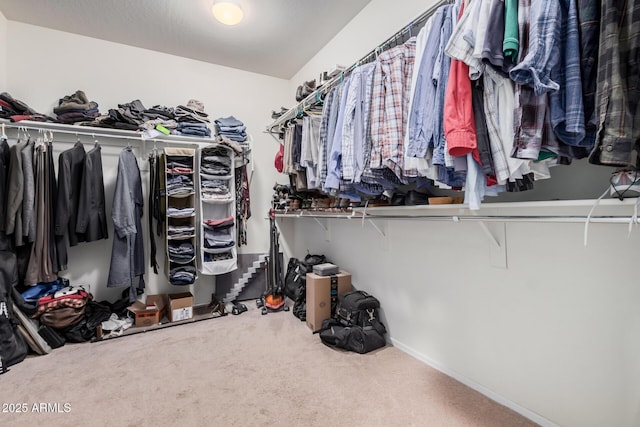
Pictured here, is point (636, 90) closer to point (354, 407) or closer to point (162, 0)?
point (354, 407)

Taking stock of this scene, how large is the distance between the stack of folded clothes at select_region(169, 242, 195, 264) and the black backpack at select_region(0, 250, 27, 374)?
1.10 meters

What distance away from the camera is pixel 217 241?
3018 millimetres

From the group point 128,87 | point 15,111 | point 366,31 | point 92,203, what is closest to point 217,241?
point 92,203

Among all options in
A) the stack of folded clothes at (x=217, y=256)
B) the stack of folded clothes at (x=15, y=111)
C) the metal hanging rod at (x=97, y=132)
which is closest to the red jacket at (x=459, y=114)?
the stack of folded clothes at (x=217, y=256)

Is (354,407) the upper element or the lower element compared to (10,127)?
lower

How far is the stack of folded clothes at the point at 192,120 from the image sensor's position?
3.17 meters

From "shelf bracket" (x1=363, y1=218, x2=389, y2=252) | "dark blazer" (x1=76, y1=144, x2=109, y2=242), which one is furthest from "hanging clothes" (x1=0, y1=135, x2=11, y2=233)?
"shelf bracket" (x1=363, y1=218, x2=389, y2=252)

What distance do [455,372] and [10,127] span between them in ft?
13.3

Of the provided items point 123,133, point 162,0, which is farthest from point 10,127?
point 162,0

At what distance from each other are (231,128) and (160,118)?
0.72 metres

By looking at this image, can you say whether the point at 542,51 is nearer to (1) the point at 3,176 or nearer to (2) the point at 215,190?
(2) the point at 215,190

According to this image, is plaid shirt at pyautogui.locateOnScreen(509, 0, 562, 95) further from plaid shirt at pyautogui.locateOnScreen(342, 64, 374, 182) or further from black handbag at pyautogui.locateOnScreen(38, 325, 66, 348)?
black handbag at pyautogui.locateOnScreen(38, 325, 66, 348)

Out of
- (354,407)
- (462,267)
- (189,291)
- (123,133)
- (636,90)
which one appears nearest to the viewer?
(636,90)

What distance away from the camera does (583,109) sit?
2.82ft
